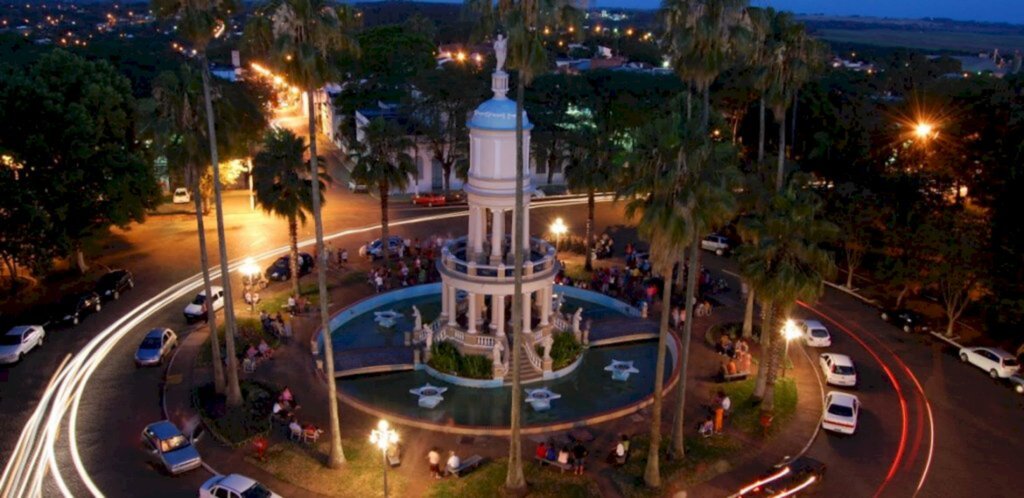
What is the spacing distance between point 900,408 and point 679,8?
70.4ft

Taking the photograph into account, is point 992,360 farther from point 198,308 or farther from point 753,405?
point 198,308

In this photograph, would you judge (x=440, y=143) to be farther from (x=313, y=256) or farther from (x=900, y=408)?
(x=900, y=408)

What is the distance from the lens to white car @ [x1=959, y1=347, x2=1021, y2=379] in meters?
36.5

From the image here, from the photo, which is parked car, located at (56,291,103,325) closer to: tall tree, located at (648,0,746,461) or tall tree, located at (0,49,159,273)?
tall tree, located at (0,49,159,273)

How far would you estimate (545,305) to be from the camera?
128 ft

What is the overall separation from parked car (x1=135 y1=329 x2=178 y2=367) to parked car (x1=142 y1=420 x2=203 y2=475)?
798cm

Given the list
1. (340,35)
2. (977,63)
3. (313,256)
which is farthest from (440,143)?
(977,63)

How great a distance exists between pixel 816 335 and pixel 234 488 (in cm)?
2987

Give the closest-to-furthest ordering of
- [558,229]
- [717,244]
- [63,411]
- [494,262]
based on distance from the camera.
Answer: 1. [63,411]
2. [494,262]
3. [558,229]
4. [717,244]

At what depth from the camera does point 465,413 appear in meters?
33.9

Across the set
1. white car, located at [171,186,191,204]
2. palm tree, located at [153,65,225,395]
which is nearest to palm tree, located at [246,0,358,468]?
palm tree, located at [153,65,225,395]

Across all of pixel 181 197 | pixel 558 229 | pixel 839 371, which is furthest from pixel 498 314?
pixel 181 197

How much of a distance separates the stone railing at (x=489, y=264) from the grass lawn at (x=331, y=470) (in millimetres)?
10522

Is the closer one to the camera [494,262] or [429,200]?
[494,262]
